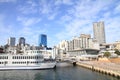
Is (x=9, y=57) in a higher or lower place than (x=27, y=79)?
higher

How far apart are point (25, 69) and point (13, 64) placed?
5.96m

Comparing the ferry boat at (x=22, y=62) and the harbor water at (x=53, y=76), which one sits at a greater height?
the ferry boat at (x=22, y=62)

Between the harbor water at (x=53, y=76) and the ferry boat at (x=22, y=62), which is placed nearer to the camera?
the harbor water at (x=53, y=76)

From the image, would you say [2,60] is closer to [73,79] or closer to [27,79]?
[27,79]

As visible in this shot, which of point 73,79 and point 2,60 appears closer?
point 73,79

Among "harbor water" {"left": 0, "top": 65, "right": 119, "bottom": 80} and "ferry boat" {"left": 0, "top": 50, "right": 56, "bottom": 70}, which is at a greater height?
"ferry boat" {"left": 0, "top": 50, "right": 56, "bottom": 70}

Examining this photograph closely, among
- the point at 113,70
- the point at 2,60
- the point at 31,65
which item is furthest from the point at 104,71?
the point at 2,60

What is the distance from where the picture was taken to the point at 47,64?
80625mm

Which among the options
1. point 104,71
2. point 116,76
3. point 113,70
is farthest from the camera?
point 104,71

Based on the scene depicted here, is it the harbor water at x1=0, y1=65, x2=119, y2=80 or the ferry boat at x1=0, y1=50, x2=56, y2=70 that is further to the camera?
the ferry boat at x1=0, y1=50, x2=56, y2=70

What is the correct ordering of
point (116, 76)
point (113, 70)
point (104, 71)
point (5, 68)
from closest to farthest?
point (116, 76)
point (113, 70)
point (104, 71)
point (5, 68)

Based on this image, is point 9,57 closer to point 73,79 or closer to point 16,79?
point 16,79

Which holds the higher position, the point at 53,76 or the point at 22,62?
the point at 22,62

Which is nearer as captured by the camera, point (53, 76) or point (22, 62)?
point (53, 76)
